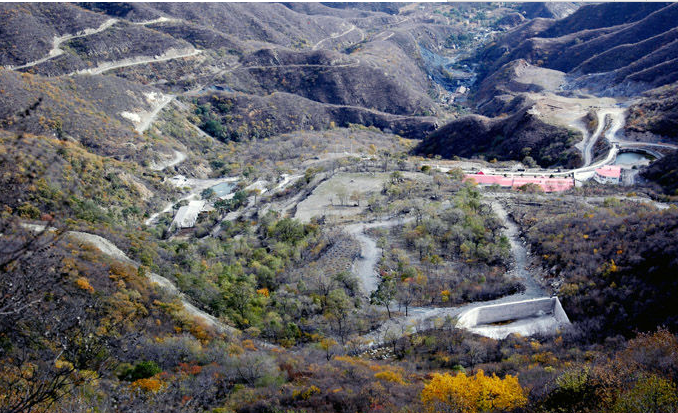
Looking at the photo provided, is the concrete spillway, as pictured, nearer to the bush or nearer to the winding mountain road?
the bush

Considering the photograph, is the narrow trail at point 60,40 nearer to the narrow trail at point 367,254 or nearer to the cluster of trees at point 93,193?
the cluster of trees at point 93,193

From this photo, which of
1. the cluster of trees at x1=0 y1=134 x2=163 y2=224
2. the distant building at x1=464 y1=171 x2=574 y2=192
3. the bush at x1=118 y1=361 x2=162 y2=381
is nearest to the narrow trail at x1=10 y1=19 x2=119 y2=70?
the cluster of trees at x1=0 y1=134 x2=163 y2=224

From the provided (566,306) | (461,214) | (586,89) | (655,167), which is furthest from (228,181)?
(586,89)

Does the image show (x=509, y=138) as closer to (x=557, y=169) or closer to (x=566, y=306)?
(x=557, y=169)

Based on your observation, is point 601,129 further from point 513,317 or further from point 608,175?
point 513,317

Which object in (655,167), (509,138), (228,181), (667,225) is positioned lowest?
(228,181)

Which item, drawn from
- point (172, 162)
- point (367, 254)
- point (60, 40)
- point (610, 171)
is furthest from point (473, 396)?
point (60, 40)

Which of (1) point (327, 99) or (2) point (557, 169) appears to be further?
(1) point (327, 99)
